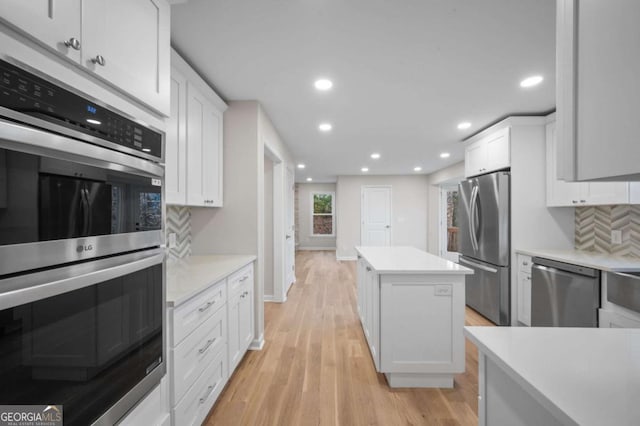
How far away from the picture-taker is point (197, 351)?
1.52 meters

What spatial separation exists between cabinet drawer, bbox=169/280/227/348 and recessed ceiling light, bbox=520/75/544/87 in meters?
2.94

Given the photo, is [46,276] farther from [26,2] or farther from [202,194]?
[202,194]

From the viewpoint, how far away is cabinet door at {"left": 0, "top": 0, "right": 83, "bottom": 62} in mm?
656

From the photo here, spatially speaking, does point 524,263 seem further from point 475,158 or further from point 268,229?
point 268,229

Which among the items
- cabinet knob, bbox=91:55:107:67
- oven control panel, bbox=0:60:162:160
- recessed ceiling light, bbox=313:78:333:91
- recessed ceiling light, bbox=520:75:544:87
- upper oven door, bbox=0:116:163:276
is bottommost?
upper oven door, bbox=0:116:163:276

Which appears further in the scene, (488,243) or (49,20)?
(488,243)

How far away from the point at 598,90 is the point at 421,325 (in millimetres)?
1850

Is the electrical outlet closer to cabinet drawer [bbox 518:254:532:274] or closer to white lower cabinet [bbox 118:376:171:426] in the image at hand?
cabinet drawer [bbox 518:254:532:274]

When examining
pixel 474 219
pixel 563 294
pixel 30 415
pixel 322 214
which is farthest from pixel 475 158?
pixel 322 214

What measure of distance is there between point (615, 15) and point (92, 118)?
4.18 feet

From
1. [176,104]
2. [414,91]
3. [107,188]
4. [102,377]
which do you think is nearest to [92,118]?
[107,188]

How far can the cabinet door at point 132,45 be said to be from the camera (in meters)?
0.88

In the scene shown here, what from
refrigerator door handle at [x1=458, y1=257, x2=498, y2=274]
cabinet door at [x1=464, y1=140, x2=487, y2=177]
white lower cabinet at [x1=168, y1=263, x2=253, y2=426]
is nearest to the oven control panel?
white lower cabinet at [x1=168, y1=263, x2=253, y2=426]

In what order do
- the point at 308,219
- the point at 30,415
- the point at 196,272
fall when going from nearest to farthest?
1. the point at 30,415
2. the point at 196,272
3. the point at 308,219
